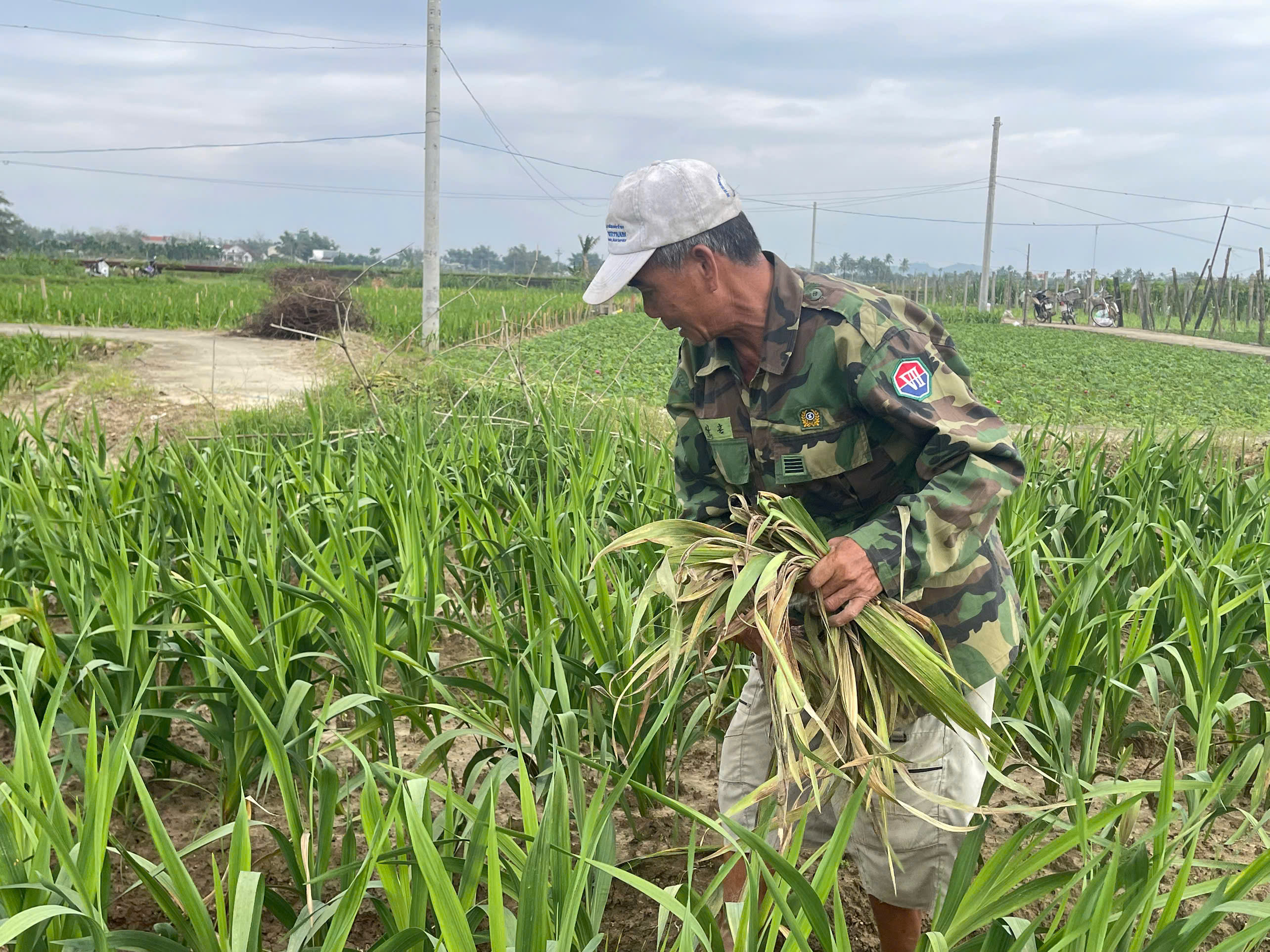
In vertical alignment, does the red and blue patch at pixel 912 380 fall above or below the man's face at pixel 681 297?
below

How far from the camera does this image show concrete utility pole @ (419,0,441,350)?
11.3 metres

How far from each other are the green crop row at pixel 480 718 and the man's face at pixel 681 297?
1.31 feet

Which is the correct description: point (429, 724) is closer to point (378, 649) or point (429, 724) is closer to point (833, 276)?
point (378, 649)

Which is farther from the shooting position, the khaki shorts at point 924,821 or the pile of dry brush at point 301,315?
the pile of dry brush at point 301,315

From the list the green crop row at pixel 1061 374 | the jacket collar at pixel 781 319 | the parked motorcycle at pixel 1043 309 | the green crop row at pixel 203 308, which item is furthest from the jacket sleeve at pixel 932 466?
the parked motorcycle at pixel 1043 309

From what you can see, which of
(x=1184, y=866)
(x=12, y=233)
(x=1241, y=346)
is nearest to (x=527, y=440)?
(x=1184, y=866)

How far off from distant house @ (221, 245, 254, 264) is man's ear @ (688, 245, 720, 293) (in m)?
53.8

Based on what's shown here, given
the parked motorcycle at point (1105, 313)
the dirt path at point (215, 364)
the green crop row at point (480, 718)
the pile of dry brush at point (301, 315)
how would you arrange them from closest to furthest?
the green crop row at point (480, 718) → the dirt path at point (215, 364) → the pile of dry brush at point (301, 315) → the parked motorcycle at point (1105, 313)

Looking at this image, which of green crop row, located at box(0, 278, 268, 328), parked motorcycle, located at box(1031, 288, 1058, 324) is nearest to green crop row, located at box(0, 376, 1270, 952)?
green crop row, located at box(0, 278, 268, 328)

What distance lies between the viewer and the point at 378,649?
1839 mm

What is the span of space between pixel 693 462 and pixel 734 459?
0.41 ft

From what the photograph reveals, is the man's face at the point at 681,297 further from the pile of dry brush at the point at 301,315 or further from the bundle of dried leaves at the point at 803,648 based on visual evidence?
the pile of dry brush at the point at 301,315

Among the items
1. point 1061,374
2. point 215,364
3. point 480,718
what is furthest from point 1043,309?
point 480,718

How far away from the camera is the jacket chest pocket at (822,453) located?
5.29 feet
